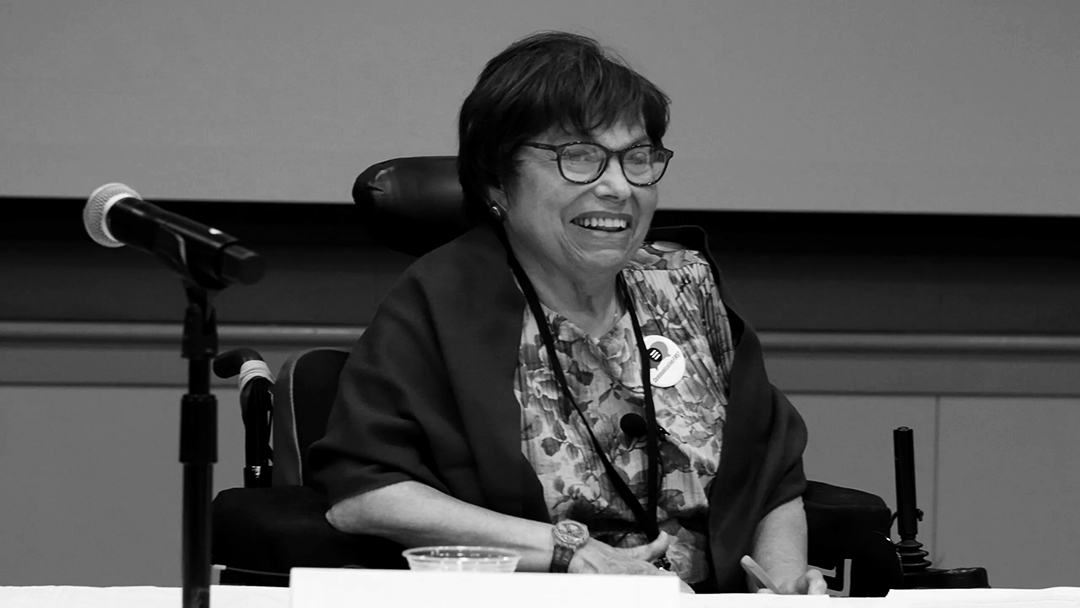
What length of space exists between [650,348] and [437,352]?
1.01 ft

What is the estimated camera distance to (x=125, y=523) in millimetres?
2828

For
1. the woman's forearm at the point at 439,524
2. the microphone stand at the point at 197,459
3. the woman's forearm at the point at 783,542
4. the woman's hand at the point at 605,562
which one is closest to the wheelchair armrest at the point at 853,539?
the woman's forearm at the point at 783,542

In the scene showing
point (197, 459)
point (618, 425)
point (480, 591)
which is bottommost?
point (480, 591)

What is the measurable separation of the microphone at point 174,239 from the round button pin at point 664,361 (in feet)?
3.07

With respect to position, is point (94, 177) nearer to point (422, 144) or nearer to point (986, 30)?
point (422, 144)

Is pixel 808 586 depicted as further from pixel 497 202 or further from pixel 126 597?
pixel 126 597

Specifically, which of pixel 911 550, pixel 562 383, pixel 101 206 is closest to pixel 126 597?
pixel 101 206

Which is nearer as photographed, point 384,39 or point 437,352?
point 437,352

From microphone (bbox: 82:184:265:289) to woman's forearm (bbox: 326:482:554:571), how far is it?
0.66 metres

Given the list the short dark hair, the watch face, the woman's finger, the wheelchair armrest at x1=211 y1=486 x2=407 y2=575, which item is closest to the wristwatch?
the watch face

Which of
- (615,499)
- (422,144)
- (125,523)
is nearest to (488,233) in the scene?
(615,499)

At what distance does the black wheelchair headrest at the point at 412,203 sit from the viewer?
6.27ft

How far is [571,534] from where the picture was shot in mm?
1533

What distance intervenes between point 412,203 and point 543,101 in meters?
0.33
